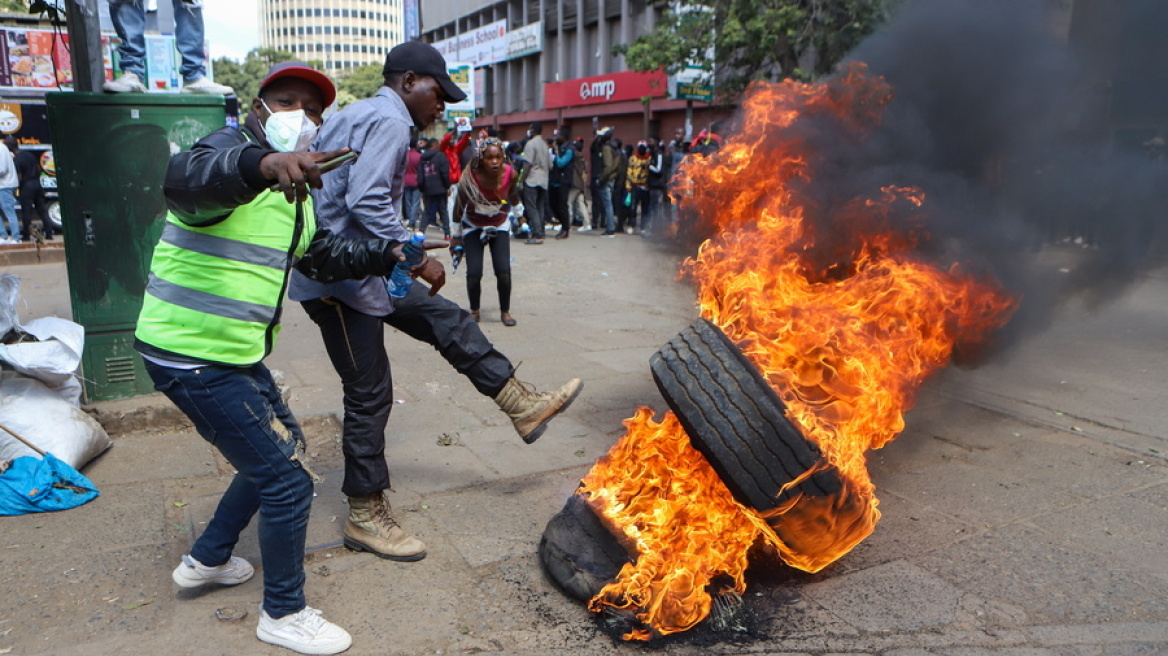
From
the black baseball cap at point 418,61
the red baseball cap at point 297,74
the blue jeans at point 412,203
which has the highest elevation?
the black baseball cap at point 418,61

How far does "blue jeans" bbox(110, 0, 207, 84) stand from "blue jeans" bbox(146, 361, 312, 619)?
467 cm

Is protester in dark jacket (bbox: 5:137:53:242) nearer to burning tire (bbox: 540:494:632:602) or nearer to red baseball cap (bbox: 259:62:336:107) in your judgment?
red baseball cap (bbox: 259:62:336:107)

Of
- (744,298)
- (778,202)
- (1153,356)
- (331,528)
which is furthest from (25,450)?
(1153,356)

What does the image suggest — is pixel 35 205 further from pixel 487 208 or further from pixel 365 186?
pixel 365 186

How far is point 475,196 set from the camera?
25.6 ft

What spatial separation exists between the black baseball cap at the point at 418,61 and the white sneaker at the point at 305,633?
6.74 ft

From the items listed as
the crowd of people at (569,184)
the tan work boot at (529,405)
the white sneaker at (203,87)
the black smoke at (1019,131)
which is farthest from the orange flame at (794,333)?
the crowd of people at (569,184)

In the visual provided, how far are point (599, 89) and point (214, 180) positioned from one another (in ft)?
103

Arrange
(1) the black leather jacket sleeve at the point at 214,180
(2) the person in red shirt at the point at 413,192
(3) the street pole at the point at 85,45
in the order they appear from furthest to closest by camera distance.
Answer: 1. (2) the person in red shirt at the point at 413,192
2. (3) the street pole at the point at 85,45
3. (1) the black leather jacket sleeve at the point at 214,180

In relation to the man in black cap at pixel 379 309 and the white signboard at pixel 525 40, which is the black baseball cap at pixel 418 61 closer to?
the man in black cap at pixel 379 309

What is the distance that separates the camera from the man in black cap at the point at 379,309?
327cm

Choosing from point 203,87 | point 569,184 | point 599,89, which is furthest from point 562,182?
point 599,89

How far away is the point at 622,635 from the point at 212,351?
1.64 meters

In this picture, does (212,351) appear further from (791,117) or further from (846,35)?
(846,35)
